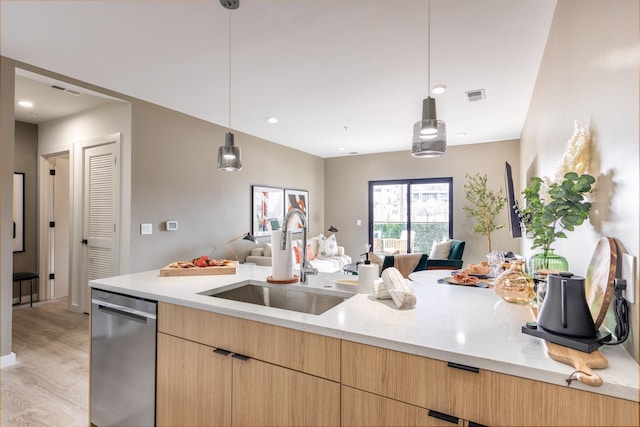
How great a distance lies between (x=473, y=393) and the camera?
3.10ft

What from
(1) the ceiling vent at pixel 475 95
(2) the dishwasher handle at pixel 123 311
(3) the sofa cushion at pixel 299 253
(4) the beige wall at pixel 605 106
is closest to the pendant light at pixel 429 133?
(4) the beige wall at pixel 605 106

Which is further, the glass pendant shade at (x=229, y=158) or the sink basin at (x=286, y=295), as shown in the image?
the glass pendant shade at (x=229, y=158)

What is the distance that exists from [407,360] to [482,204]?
5583 mm

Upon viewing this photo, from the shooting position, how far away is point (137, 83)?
326 centimetres

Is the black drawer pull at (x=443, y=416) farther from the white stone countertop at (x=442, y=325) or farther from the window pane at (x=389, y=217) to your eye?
the window pane at (x=389, y=217)

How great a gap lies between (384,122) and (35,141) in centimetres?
514

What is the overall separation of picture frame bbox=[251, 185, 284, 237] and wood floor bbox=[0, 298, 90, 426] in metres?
2.66

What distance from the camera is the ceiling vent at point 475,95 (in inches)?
135

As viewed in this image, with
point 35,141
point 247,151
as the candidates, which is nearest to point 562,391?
point 247,151

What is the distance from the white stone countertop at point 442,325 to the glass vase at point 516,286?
0.05 m

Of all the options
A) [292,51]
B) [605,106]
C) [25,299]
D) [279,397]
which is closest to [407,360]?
[279,397]

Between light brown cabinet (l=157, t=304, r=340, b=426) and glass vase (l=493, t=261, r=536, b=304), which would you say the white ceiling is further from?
light brown cabinet (l=157, t=304, r=340, b=426)

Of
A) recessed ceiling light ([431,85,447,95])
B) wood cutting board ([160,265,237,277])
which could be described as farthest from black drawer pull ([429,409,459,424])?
recessed ceiling light ([431,85,447,95])

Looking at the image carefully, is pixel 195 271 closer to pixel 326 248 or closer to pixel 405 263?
pixel 405 263
